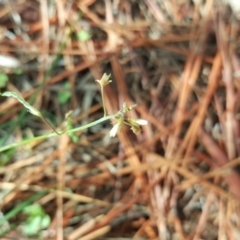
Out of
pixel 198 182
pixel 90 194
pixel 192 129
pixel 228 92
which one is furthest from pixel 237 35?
pixel 90 194

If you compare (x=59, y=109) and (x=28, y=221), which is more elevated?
(x=59, y=109)

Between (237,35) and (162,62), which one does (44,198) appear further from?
(237,35)

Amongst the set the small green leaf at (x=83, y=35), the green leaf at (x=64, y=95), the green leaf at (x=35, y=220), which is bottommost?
the green leaf at (x=35, y=220)

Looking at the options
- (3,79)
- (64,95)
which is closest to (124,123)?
(64,95)

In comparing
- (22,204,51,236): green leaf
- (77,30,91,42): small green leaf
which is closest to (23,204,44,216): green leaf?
(22,204,51,236): green leaf

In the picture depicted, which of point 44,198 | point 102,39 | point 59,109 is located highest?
point 102,39

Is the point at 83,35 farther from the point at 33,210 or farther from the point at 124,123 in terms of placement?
the point at 33,210

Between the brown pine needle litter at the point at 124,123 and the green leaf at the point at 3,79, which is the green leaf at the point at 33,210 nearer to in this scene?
the brown pine needle litter at the point at 124,123

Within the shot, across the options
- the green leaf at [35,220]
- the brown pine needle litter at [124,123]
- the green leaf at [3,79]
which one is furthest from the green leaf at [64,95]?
the green leaf at [35,220]
